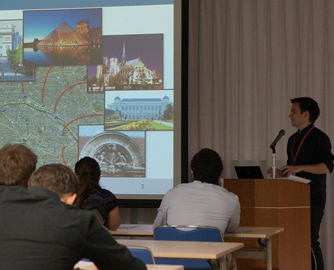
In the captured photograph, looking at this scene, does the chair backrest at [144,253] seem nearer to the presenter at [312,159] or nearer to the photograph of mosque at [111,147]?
the presenter at [312,159]

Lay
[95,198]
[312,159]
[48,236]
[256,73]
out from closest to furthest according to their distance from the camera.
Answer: [48,236] → [95,198] → [312,159] → [256,73]

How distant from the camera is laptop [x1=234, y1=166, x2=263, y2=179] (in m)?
Answer: 5.05

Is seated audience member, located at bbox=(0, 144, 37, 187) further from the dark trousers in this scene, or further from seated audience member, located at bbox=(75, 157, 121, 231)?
the dark trousers

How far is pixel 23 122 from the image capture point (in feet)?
20.3

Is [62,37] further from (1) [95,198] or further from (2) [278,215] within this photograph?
(2) [278,215]

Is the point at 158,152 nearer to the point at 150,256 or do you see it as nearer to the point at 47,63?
the point at 47,63

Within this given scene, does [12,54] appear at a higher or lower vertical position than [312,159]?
higher

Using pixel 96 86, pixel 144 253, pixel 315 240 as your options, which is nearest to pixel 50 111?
pixel 96 86

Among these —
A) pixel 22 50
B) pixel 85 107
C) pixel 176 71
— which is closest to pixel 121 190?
pixel 85 107

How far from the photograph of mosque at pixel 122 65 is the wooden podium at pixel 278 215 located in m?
1.68

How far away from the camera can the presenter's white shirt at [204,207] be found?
3.76 metres

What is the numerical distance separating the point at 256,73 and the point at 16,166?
4.85 meters

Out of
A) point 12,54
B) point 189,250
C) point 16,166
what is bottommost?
point 189,250

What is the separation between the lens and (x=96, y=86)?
6.13 metres
